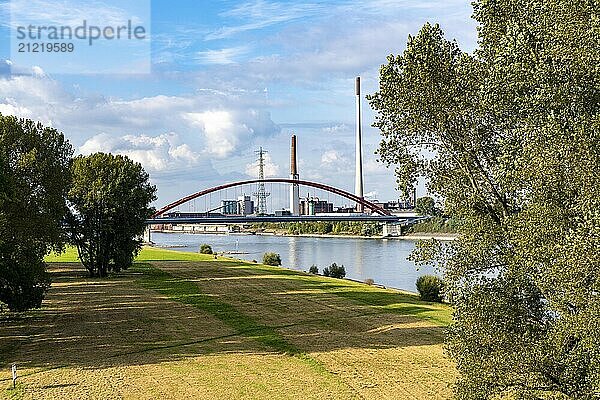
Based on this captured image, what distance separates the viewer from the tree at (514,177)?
9.90m

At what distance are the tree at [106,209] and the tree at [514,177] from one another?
37.0m

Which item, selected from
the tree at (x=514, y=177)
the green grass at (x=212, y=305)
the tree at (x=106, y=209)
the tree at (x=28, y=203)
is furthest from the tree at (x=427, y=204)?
the tree at (x=106, y=209)

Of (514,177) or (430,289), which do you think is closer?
(514,177)

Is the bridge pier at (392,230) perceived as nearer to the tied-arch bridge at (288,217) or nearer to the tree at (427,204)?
the tied-arch bridge at (288,217)

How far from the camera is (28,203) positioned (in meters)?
31.3

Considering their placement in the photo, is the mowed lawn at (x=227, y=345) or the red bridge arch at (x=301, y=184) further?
the red bridge arch at (x=301, y=184)

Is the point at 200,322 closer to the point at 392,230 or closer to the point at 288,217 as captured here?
the point at 288,217

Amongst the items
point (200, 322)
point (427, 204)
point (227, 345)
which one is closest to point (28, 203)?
point (200, 322)

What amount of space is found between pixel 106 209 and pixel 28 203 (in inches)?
613

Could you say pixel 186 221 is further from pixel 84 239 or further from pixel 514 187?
pixel 514 187

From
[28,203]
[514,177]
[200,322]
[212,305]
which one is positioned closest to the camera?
[514,177]

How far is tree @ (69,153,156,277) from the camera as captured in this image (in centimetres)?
4672

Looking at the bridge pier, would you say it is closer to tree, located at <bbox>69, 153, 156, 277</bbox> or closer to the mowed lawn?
tree, located at <bbox>69, 153, 156, 277</bbox>

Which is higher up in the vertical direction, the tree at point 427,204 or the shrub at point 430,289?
the tree at point 427,204
